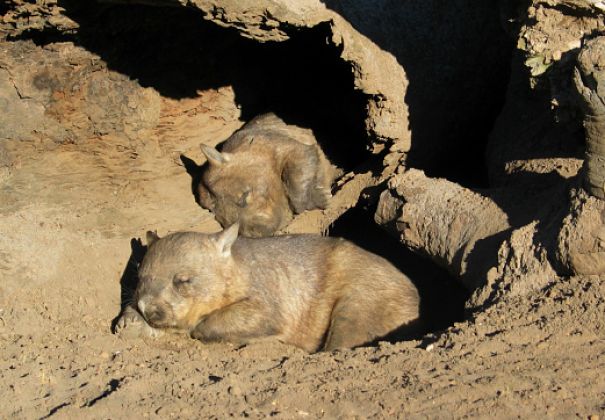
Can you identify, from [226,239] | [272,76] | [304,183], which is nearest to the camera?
[226,239]

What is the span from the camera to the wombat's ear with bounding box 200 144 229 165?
696cm

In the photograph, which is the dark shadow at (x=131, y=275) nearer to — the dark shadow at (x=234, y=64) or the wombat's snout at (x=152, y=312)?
the wombat's snout at (x=152, y=312)

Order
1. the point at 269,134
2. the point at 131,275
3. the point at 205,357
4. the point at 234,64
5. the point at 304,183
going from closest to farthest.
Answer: the point at 205,357, the point at 131,275, the point at 304,183, the point at 234,64, the point at 269,134

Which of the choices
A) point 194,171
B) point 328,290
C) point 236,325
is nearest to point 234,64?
point 194,171

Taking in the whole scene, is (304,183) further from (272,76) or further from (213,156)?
(272,76)

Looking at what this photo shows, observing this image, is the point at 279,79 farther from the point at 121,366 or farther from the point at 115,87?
the point at 121,366

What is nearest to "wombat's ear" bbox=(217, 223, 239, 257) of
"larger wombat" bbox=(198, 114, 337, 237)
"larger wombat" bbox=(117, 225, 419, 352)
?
"larger wombat" bbox=(117, 225, 419, 352)

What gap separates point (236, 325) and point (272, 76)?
2924 millimetres

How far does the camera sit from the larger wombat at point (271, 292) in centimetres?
536

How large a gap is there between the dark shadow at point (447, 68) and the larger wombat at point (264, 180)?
945 mm

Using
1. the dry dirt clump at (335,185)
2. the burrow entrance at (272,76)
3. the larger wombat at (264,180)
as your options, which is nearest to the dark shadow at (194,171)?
the dry dirt clump at (335,185)

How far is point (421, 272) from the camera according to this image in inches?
253

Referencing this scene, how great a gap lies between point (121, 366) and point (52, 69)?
7.60 feet

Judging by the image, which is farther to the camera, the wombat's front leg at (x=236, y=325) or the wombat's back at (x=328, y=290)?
the wombat's back at (x=328, y=290)
